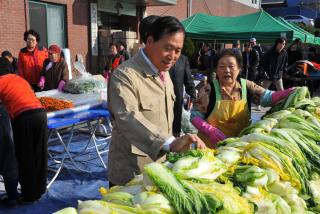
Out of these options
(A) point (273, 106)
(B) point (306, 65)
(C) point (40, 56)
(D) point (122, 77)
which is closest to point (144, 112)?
(D) point (122, 77)

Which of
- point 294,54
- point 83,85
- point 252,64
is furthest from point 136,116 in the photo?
point 294,54

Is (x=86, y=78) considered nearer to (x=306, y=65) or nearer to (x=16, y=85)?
(x=16, y=85)

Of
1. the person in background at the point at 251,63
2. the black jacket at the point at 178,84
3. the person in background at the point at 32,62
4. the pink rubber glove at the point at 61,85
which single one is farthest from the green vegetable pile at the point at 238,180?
the person in background at the point at 251,63

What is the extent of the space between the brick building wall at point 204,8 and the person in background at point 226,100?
14.5m

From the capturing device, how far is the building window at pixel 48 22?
10.9 m

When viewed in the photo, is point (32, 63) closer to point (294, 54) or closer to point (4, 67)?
point (4, 67)

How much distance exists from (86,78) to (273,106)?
3.25 metres

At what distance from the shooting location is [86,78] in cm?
538

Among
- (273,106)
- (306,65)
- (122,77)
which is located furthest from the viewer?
(306,65)

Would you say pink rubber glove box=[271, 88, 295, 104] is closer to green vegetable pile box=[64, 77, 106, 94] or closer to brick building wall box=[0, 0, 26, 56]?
green vegetable pile box=[64, 77, 106, 94]

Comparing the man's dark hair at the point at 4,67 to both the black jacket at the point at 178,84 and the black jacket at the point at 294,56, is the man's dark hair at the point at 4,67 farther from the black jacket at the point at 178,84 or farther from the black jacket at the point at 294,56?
the black jacket at the point at 294,56

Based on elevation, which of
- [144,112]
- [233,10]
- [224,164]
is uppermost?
[233,10]

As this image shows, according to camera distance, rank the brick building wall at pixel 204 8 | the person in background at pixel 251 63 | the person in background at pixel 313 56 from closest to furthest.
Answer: the person in background at pixel 251 63 < the person in background at pixel 313 56 < the brick building wall at pixel 204 8

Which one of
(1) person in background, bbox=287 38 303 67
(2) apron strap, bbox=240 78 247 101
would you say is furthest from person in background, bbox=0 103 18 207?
(1) person in background, bbox=287 38 303 67
